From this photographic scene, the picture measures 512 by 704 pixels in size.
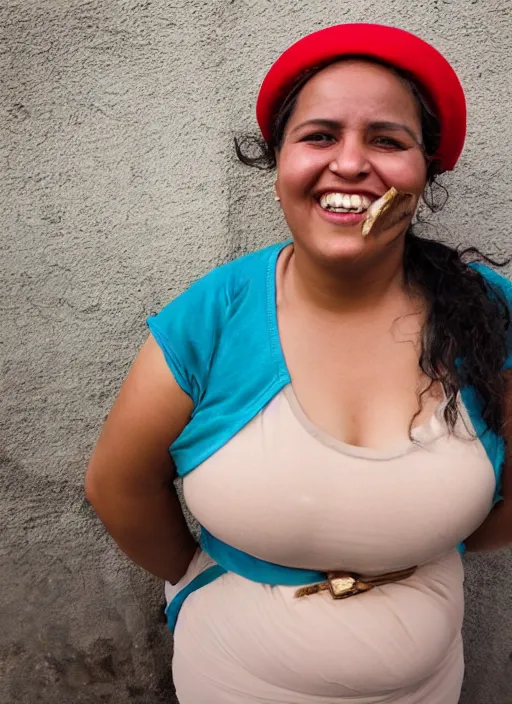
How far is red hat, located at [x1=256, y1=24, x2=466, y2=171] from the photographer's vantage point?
3.38 ft

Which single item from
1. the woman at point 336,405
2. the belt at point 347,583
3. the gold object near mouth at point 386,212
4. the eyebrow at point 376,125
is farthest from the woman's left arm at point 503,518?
the eyebrow at point 376,125

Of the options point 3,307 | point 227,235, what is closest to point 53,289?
point 3,307

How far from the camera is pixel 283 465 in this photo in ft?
3.63

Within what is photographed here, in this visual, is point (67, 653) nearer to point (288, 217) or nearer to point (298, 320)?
point (298, 320)

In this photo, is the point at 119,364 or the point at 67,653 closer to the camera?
the point at 119,364

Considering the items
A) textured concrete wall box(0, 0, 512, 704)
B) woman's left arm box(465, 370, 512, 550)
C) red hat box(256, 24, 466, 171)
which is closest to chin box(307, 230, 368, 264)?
red hat box(256, 24, 466, 171)

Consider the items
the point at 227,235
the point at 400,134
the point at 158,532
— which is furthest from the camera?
the point at 227,235

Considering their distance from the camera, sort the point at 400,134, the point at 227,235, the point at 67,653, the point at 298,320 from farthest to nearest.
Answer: the point at 67,653 → the point at 227,235 → the point at 298,320 → the point at 400,134

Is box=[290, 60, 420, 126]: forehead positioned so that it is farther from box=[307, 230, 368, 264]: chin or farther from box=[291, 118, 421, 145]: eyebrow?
box=[307, 230, 368, 264]: chin

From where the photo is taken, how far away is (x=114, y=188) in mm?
1502

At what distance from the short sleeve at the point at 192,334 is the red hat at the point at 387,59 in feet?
1.18

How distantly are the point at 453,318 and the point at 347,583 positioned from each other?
1.67 feet

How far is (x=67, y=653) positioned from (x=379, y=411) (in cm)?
124

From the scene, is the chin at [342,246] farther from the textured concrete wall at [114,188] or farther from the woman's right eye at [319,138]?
the textured concrete wall at [114,188]
